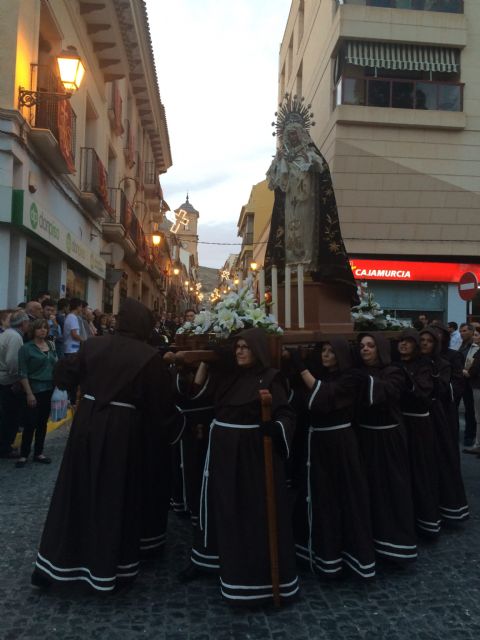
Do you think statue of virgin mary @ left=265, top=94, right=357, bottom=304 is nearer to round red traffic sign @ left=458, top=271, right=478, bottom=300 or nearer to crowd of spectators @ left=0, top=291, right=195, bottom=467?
crowd of spectators @ left=0, top=291, right=195, bottom=467

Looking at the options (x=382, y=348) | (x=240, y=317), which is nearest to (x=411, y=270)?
(x=382, y=348)

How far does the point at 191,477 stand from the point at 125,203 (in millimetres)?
16624

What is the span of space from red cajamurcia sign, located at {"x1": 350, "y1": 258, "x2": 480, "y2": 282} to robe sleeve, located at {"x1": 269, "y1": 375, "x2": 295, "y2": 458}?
58.0 ft

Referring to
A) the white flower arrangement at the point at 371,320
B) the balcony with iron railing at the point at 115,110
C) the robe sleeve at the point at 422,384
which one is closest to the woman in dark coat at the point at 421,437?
the robe sleeve at the point at 422,384

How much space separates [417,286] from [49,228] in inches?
590

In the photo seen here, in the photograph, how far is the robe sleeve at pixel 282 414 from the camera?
3550 mm

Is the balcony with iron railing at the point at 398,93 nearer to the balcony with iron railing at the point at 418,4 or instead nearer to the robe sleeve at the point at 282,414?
the balcony with iron railing at the point at 418,4

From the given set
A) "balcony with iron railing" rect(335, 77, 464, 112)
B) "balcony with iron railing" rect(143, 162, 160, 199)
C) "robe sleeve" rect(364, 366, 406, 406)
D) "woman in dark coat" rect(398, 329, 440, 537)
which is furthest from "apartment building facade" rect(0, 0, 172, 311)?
"balcony with iron railing" rect(335, 77, 464, 112)

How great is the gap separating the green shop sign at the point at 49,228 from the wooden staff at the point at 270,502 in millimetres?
7170

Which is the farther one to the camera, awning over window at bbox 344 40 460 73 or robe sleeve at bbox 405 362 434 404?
awning over window at bbox 344 40 460 73

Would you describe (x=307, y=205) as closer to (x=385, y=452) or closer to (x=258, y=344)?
(x=258, y=344)

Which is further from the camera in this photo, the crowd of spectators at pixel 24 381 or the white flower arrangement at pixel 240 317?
the crowd of spectators at pixel 24 381

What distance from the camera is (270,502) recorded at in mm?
3506

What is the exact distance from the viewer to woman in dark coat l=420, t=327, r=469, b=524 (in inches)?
202
